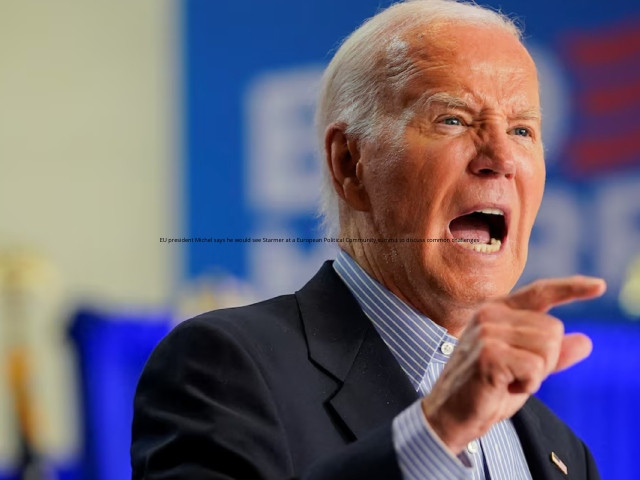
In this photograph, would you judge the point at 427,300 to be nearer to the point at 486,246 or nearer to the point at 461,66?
the point at 486,246

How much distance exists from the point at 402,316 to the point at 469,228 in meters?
0.24

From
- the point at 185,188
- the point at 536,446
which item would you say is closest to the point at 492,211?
the point at 536,446

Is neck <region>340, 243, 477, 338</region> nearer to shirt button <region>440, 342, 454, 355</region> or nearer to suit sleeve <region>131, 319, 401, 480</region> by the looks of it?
shirt button <region>440, 342, 454, 355</region>

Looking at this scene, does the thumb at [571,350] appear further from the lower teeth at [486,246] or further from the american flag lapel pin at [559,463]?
the american flag lapel pin at [559,463]

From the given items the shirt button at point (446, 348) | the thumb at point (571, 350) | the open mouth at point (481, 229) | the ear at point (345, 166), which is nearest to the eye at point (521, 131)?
the open mouth at point (481, 229)

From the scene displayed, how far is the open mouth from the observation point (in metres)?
2.05

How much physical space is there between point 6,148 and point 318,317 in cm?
565

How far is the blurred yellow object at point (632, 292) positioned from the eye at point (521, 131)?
9.23 feet

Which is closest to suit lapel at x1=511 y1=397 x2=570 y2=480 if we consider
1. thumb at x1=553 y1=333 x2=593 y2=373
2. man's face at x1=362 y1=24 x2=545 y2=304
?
man's face at x1=362 y1=24 x2=545 y2=304

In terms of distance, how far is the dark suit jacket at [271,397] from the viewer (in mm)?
1584

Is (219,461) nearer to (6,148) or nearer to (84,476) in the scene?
(84,476)

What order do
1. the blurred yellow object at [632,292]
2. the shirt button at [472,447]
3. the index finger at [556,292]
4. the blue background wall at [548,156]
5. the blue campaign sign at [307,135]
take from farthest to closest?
the blue campaign sign at [307,135], the blurred yellow object at [632,292], the blue background wall at [548,156], the shirt button at [472,447], the index finger at [556,292]

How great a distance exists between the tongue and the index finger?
0.68 meters

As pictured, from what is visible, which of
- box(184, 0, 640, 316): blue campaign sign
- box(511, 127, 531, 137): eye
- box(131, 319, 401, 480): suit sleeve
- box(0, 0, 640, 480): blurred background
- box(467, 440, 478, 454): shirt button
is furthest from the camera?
box(184, 0, 640, 316): blue campaign sign
